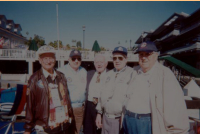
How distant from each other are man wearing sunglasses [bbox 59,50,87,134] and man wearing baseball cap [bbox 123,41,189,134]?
1.05 meters

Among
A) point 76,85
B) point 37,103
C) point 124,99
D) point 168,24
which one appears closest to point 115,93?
point 124,99

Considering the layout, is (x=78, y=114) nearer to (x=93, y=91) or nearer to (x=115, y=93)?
(x=93, y=91)

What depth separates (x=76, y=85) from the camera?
9.07 ft

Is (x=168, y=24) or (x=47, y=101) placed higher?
(x=168, y=24)

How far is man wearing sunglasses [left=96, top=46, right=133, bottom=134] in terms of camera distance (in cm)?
222

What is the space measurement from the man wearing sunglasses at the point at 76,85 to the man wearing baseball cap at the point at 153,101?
1047 mm

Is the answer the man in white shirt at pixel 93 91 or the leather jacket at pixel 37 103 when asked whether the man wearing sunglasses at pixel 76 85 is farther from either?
the leather jacket at pixel 37 103

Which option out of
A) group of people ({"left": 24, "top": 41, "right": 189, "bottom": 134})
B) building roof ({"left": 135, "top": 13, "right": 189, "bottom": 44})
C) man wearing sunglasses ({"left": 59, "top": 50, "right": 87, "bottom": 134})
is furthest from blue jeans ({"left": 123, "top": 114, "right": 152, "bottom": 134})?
building roof ({"left": 135, "top": 13, "right": 189, "bottom": 44})

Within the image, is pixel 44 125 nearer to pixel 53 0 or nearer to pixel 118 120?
pixel 118 120

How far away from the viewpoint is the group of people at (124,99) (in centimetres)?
169

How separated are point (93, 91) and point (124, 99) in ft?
2.65

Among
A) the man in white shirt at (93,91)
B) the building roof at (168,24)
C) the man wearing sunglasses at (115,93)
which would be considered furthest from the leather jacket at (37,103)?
the building roof at (168,24)

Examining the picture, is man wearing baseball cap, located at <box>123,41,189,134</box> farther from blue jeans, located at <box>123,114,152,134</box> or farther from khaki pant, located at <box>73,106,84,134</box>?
khaki pant, located at <box>73,106,84,134</box>

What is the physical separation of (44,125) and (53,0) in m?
2.42
